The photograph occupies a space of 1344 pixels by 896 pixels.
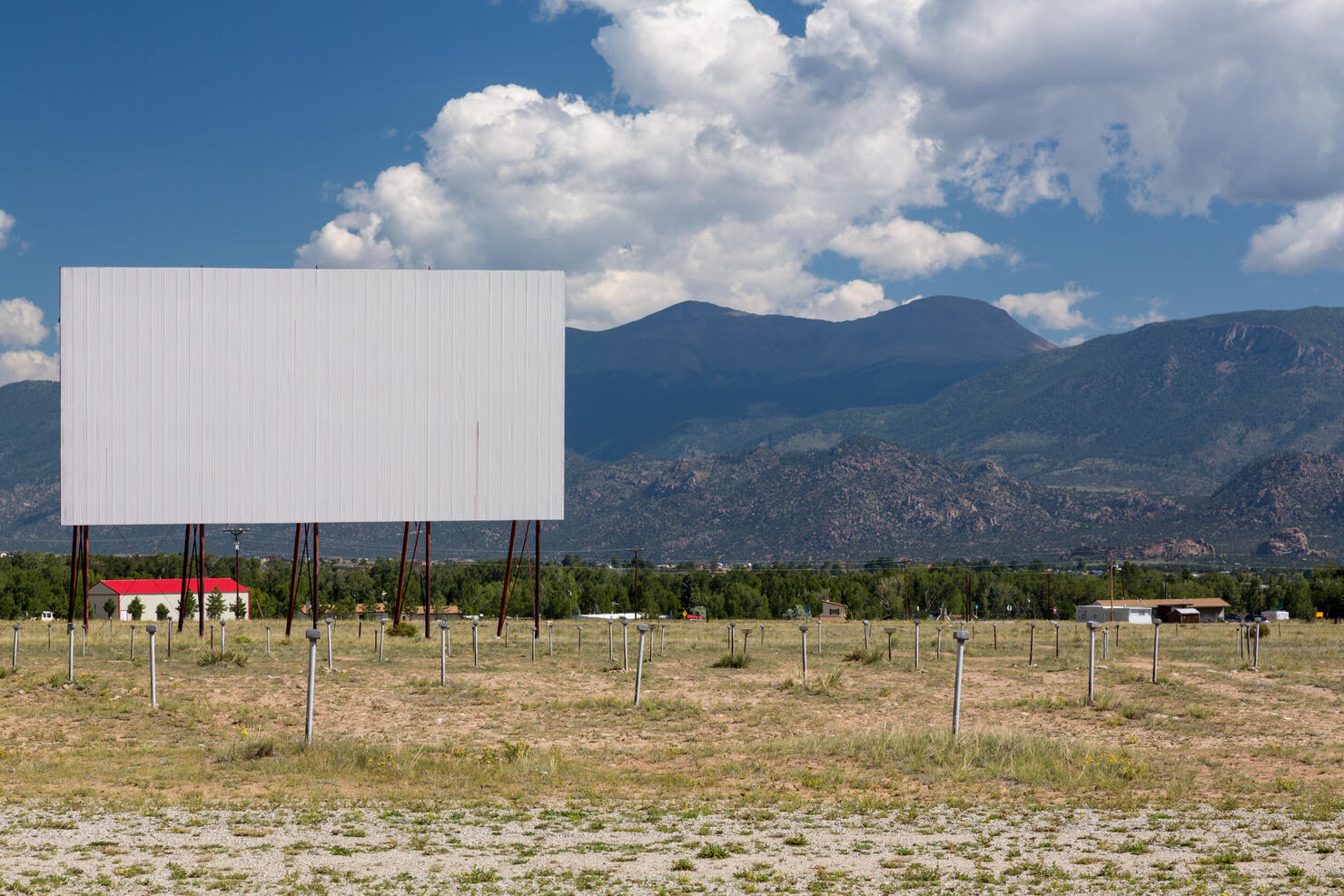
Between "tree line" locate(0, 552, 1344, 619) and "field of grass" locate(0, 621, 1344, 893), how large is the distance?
7825cm

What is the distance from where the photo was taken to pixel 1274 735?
21234 millimetres

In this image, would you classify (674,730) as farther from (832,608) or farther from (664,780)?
(832,608)

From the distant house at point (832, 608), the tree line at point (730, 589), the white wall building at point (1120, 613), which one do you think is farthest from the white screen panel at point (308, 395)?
the distant house at point (832, 608)

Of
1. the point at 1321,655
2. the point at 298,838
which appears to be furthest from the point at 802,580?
the point at 298,838

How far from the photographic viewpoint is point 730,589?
125m

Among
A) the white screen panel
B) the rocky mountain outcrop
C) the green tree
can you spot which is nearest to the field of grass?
the white screen panel

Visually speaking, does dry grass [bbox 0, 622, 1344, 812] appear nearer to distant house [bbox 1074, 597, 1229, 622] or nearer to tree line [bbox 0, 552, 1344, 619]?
distant house [bbox 1074, 597, 1229, 622]

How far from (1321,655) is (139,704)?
34663 mm

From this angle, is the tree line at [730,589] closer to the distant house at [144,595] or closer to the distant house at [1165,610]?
the distant house at [144,595]

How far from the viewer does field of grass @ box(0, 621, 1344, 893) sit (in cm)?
1105

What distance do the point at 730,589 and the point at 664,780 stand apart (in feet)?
359

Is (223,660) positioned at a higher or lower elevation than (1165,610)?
higher

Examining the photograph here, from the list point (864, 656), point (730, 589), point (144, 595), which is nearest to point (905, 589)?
point (730, 589)

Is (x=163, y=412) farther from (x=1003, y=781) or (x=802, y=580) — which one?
(x=802, y=580)
